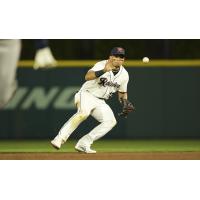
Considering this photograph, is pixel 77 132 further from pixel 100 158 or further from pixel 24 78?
pixel 100 158

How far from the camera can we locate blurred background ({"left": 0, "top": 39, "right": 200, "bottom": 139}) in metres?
14.7

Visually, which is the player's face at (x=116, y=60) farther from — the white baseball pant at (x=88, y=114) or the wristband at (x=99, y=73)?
the white baseball pant at (x=88, y=114)

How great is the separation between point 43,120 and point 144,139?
2.24 meters

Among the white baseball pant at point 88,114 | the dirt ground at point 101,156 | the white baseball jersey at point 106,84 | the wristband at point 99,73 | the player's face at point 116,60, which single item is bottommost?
the dirt ground at point 101,156

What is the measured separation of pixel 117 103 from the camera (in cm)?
1473

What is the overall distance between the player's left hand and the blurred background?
0.37ft

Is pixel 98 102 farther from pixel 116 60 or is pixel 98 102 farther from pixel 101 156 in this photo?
pixel 101 156

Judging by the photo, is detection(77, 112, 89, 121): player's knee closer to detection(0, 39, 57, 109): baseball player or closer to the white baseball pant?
the white baseball pant

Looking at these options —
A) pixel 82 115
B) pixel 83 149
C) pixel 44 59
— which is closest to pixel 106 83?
pixel 82 115

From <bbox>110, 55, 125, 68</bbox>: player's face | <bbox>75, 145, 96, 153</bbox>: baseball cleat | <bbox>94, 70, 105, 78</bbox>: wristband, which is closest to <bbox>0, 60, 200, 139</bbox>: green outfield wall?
<bbox>75, 145, 96, 153</bbox>: baseball cleat

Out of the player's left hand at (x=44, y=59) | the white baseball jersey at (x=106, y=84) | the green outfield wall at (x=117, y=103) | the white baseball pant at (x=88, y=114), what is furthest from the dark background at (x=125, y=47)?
the white baseball pant at (x=88, y=114)

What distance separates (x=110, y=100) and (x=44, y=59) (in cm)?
169

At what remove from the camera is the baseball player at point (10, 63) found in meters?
14.7

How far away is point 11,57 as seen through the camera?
1480cm
